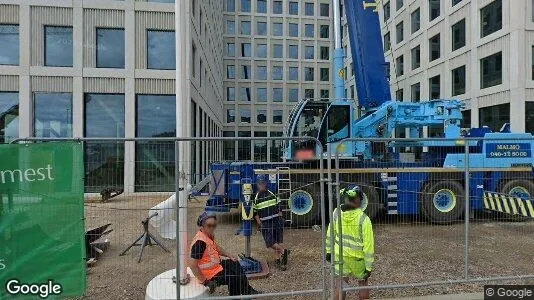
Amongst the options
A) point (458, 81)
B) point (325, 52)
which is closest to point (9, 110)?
point (458, 81)

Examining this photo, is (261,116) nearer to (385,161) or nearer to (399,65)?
(399,65)

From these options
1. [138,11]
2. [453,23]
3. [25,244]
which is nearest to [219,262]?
Result: [25,244]

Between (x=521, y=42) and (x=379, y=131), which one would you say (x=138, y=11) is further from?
(x=521, y=42)

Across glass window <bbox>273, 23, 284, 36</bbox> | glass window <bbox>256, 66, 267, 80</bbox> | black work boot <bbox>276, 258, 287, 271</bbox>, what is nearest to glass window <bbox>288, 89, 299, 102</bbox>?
glass window <bbox>256, 66, 267, 80</bbox>

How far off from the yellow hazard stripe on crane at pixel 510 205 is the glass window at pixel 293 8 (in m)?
46.2

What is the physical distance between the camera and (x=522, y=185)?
31.0 ft

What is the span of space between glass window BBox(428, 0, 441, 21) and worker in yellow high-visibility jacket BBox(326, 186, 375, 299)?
27.7 m

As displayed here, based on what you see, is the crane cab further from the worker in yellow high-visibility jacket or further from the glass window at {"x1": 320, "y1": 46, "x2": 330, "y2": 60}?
the glass window at {"x1": 320, "y1": 46, "x2": 330, "y2": 60}

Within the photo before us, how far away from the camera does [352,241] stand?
4211mm

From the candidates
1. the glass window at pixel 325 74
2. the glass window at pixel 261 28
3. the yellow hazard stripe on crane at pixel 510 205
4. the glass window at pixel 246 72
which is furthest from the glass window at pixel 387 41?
the yellow hazard stripe on crane at pixel 510 205

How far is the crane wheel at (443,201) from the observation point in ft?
31.3

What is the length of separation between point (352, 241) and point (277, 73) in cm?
4655

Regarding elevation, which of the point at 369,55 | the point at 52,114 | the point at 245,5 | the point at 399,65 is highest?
the point at 245,5

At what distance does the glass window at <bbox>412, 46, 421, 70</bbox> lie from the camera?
29578 mm
